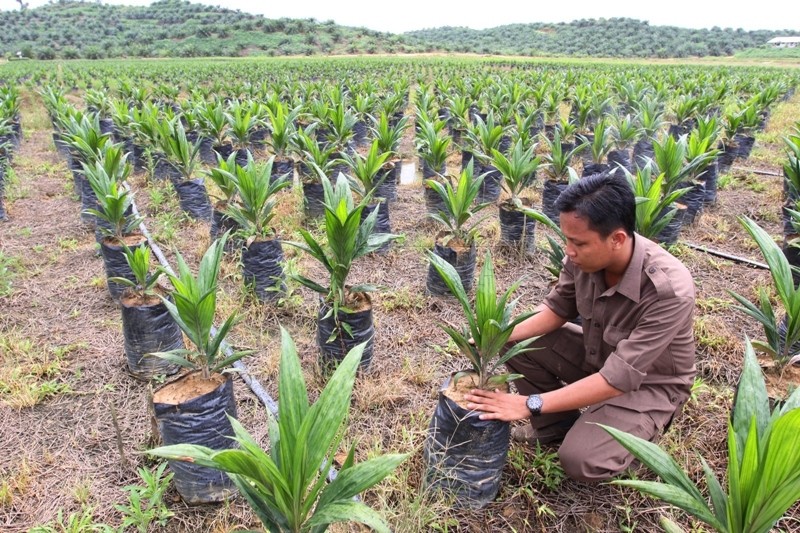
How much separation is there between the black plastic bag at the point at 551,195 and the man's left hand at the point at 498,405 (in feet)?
10.6

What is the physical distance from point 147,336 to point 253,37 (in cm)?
4904

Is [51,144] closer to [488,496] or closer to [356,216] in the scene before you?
[356,216]

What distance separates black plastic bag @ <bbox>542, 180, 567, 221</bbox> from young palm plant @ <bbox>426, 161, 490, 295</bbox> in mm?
1409

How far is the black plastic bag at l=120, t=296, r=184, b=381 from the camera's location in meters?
2.72

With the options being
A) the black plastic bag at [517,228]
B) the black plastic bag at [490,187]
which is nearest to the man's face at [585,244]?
the black plastic bag at [517,228]

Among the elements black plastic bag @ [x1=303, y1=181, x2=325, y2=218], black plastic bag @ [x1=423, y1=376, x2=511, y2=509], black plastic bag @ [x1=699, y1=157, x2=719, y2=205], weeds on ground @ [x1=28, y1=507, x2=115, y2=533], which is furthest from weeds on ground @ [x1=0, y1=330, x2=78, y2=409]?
black plastic bag @ [x1=699, y1=157, x2=719, y2=205]

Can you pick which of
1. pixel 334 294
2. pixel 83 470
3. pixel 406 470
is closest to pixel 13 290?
pixel 83 470

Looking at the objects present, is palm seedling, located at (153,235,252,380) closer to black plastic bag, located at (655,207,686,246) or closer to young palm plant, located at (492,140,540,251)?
young palm plant, located at (492,140,540,251)

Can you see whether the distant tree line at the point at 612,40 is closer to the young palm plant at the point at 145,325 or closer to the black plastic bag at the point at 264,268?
the black plastic bag at the point at 264,268

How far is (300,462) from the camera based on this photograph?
136cm

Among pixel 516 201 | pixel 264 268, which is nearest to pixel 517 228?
pixel 516 201

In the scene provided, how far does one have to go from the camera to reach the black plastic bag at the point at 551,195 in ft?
15.9

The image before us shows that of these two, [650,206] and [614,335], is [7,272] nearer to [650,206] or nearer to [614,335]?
[614,335]

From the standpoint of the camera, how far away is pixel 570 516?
79.5 inches
